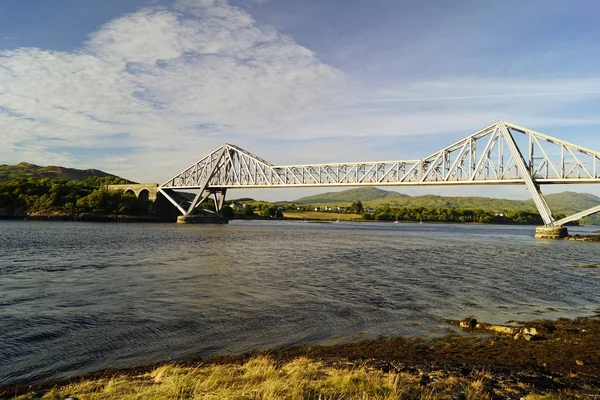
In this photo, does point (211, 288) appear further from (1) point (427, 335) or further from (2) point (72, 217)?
(2) point (72, 217)

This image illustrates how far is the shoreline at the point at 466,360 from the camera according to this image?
347 inches

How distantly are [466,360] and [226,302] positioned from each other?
10.2m

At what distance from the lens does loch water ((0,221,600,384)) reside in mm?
11708

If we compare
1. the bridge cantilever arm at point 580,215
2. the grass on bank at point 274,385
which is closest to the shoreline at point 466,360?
the grass on bank at point 274,385

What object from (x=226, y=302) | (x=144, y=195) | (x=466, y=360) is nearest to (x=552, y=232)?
(x=226, y=302)

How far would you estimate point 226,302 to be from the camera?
57.7 feet

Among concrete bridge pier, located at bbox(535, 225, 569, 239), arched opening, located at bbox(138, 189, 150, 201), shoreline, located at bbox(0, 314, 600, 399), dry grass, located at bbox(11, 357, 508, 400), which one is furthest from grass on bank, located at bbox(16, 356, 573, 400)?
arched opening, located at bbox(138, 189, 150, 201)

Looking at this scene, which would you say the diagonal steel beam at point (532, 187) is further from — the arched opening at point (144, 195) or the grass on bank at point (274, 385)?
the arched opening at point (144, 195)

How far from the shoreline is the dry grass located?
144mm

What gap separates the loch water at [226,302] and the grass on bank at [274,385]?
2186 millimetres

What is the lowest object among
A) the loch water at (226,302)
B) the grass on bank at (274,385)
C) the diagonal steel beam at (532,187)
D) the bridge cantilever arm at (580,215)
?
the loch water at (226,302)

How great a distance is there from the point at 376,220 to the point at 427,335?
7155 inches

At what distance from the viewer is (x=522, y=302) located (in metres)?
19.2

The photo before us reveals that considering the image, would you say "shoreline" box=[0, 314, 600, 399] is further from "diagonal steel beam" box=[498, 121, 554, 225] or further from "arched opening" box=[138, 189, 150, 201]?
"arched opening" box=[138, 189, 150, 201]
